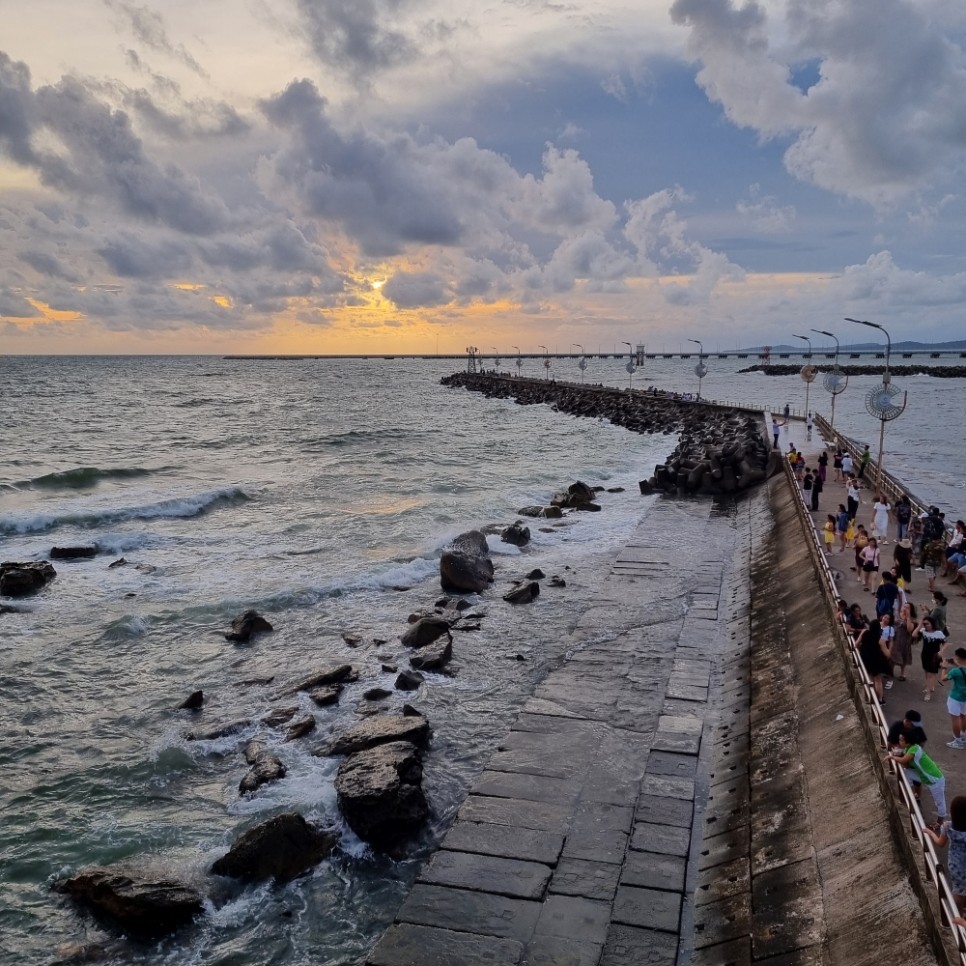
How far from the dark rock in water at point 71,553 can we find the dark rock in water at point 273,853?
709 inches

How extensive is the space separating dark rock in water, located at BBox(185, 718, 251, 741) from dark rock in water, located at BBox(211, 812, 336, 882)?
11.8ft

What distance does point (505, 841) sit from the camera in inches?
366

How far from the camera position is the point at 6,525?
2819 centimetres

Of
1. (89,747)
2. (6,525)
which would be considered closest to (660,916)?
(89,747)

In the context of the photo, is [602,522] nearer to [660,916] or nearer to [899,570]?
[899,570]

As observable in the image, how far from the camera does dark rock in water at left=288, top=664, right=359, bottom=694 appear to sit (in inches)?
574

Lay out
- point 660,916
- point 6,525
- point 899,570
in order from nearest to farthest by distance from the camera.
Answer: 1. point 660,916
2. point 899,570
3. point 6,525

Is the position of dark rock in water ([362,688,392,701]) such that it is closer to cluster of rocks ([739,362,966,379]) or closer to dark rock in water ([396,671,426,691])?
dark rock in water ([396,671,426,691])

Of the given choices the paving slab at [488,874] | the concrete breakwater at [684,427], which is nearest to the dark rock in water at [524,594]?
the paving slab at [488,874]

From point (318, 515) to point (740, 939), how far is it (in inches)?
1006

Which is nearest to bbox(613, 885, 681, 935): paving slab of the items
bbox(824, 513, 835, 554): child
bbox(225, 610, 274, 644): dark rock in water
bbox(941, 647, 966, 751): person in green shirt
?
bbox(941, 647, 966, 751): person in green shirt

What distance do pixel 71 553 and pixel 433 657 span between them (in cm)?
1515

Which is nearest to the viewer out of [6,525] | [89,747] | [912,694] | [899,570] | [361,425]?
[912,694]

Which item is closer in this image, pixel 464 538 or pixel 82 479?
pixel 464 538
